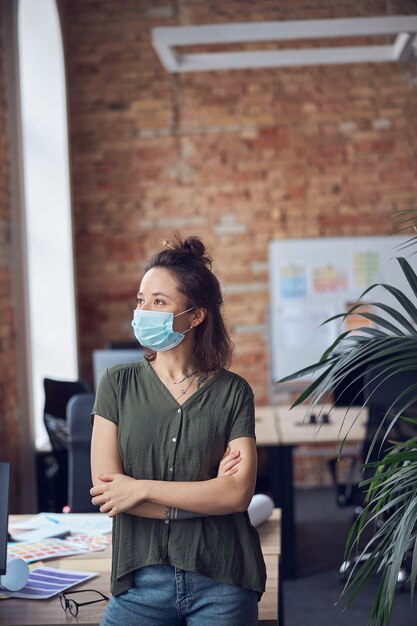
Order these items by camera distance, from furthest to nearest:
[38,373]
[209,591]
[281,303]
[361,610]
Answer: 1. [281,303]
2. [38,373]
3. [361,610]
4. [209,591]

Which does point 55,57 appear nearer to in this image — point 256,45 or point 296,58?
point 256,45

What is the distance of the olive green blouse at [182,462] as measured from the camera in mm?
1898

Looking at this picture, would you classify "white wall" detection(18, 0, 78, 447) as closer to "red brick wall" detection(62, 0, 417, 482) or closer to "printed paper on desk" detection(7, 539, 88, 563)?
"red brick wall" detection(62, 0, 417, 482)

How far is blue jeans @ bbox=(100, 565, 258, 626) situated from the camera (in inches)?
73.9

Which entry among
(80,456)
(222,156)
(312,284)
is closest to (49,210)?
(222,156)

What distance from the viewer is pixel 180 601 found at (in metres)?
1.88

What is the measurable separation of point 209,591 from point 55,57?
5.60m

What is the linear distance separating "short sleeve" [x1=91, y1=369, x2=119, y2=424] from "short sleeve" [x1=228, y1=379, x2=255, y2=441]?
0.88 feet

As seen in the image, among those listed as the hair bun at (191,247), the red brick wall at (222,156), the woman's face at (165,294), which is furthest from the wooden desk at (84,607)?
the red brick wall at (222,156)

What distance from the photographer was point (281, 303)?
695 centimetres

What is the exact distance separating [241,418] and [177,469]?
0.61 feet

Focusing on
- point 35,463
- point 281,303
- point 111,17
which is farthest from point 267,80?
point 35,463

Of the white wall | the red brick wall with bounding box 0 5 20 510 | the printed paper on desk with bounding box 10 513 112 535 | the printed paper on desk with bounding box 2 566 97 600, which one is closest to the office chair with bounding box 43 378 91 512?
the red brick wall with bounding box 0 5 20 510

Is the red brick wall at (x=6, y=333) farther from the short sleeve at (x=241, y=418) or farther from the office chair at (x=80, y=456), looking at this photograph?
the short sleeve at (x=241, y=418)
